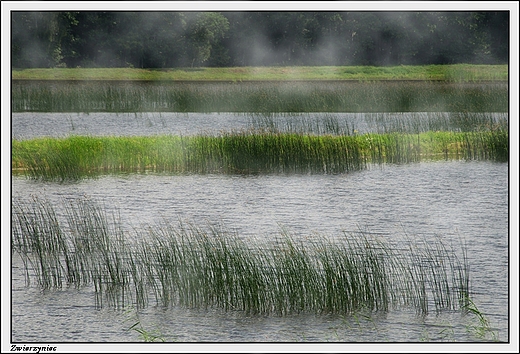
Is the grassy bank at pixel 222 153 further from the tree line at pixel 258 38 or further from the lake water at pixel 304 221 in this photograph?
the tree line at pixel 258 38

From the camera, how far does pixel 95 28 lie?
795 inches

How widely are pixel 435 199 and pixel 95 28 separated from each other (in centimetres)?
1203

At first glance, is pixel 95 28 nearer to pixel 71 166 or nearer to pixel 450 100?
pixel 71 166

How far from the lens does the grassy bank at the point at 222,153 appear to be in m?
13.6

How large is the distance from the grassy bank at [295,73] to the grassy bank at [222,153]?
965 centimetres

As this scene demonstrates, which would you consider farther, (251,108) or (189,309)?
(251,108)

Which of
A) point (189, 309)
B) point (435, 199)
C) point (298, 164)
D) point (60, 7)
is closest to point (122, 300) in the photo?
point (189, 309)

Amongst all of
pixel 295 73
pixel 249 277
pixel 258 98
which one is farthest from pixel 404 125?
pixel 295 73

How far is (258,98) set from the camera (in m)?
21.1

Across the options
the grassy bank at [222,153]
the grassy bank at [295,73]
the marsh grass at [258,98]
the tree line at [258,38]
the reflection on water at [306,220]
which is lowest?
the reflection on water at [306,220]

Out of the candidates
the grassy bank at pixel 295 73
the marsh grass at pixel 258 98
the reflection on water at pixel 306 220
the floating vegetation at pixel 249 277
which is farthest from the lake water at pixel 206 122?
the floating vegetation at pixel 249 277

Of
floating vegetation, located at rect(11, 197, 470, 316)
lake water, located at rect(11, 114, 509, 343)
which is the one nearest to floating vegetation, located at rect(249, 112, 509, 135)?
lake water, located at rect(11, 114, 509, 343)

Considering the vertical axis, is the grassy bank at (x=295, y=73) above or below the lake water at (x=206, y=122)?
above

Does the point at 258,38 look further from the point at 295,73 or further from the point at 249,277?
the point at 249,277
